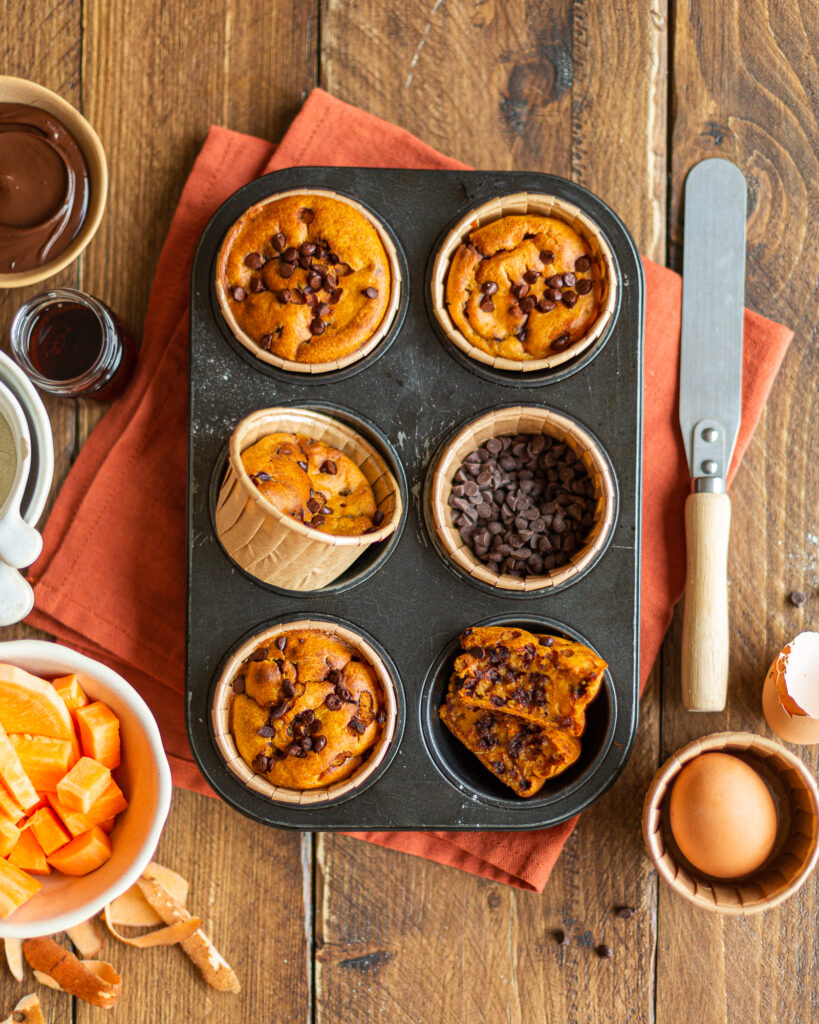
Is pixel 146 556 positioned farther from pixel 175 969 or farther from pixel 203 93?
pixel 203 93

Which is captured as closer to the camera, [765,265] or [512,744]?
[512,744]

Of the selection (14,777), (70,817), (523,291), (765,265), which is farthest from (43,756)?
(765,265)

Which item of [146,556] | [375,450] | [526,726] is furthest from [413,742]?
[146,556]

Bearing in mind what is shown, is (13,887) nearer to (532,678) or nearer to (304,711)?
(304,711)

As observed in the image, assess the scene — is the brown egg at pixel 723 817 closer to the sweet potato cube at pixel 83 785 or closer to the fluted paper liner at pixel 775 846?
the fluted paper liner at pixel 775 846

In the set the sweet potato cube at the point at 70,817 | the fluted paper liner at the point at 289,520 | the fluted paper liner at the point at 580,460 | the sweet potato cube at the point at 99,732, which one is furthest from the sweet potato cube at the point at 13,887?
the fluted paper liner at the point at 580,460

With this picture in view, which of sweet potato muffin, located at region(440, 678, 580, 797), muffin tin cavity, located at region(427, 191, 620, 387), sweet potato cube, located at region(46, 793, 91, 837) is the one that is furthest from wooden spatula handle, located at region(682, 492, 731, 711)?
sweet potato cube, located at region(46, 793, 91, 837)

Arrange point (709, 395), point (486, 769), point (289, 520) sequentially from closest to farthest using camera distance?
point (289, 520)
point (486, 769)
point (709, 395)

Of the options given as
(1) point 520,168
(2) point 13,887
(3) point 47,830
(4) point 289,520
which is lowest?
(2) point 13,887
